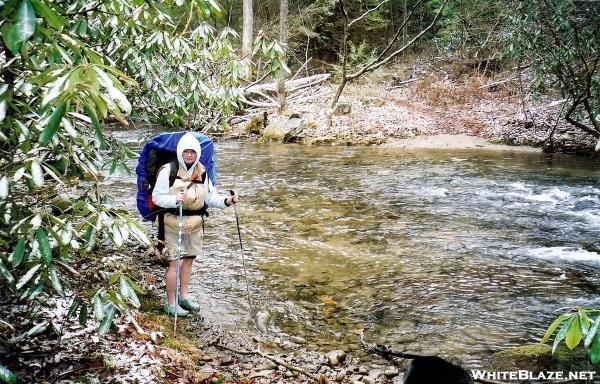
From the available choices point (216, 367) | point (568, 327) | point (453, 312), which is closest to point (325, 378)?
point (216, 367)

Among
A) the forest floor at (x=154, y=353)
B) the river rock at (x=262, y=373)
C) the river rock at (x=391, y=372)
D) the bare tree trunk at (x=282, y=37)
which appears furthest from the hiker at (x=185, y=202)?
the bare tree trunk at (x=282, y=37)

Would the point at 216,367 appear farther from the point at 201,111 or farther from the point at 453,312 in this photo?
the point at 201,111

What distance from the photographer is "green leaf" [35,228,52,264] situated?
95.7 inches

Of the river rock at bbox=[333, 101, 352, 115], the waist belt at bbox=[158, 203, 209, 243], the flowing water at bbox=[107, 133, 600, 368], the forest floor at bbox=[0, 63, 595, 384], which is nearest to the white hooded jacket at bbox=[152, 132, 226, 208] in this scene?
the waist belt at bbox=[158, 203, 209, 243]

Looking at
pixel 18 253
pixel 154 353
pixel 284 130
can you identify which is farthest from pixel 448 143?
pixel 18 253

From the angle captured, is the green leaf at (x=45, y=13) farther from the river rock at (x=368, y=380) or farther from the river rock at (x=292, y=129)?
the river rock at (x=292, y=129)

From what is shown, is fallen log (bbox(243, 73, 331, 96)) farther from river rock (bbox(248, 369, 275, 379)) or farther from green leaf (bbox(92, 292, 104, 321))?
green leaf (bbox(92, 292, 104, 321))

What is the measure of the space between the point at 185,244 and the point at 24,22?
377 cm

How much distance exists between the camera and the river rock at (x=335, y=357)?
437cm

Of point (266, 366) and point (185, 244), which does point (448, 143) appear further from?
point (266, 366)

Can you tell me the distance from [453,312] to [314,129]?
48.6ft

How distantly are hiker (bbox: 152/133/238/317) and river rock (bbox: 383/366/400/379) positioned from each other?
215cm

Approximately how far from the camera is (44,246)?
97.0 inches

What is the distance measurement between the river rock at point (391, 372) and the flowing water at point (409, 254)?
1.31 feet
